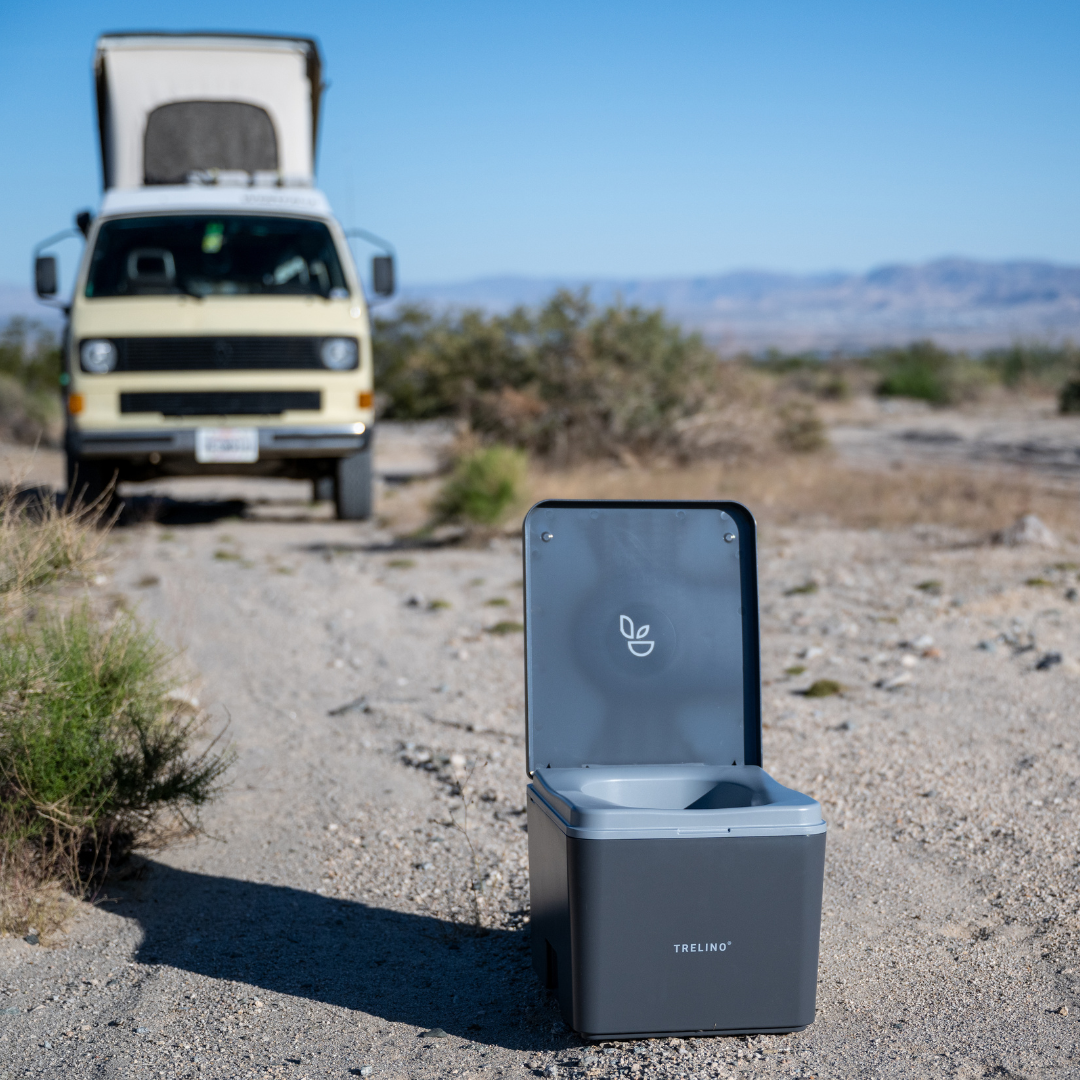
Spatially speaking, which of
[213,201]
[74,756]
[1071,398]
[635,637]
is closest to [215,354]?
[213,201]

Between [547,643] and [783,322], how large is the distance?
204m

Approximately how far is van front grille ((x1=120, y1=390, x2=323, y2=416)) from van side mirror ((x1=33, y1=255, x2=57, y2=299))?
4.23ft

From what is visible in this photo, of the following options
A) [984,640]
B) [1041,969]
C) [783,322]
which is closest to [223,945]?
[1041,969]

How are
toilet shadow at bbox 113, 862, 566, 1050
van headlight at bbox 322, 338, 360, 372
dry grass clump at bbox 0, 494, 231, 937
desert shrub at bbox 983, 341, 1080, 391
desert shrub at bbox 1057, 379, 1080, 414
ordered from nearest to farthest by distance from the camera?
toilet shadow at bbox 113, 862, 566, 1050 → dry grass clump at bbox 0, 494, 231, 937 → van headlight at bbox 322, 338, 360, 372 → desert shrub at bbox 1057, 379, 1080, 414 → desert shrub at bbox 983, 341, 1080, 391

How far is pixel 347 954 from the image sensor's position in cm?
320

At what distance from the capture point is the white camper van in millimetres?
8844

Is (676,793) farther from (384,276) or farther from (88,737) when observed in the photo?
(384,276)

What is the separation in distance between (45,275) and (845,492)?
7.37 meters

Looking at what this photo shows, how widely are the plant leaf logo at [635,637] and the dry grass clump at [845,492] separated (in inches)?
245

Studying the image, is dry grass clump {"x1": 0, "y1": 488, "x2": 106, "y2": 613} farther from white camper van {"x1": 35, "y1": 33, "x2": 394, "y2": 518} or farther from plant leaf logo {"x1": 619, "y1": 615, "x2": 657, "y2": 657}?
white camper van {"x1": 35, "y1": 33, "x2": 394, "y2": 518}

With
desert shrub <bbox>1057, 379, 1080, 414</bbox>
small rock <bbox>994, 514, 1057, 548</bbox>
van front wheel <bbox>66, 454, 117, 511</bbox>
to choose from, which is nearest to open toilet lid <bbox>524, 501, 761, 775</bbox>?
small rock <bbox>994, 514, 1057, 548</bbox>

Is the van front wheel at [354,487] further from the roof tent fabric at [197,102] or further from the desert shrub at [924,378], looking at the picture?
the desert shrub at [924,378]

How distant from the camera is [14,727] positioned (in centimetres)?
337

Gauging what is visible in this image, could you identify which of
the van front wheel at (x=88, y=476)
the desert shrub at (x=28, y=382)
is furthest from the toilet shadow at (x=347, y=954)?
the desert shrub at (x=28, y=382)
